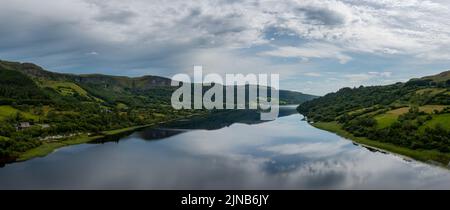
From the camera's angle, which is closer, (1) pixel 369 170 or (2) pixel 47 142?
(1) pixel 369 170

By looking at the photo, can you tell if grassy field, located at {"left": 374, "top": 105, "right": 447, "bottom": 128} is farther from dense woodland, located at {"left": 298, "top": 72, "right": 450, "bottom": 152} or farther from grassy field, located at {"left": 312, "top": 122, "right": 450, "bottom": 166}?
grassy field, located at {"left": 312, "top": 122, "right": 450, "bottom": 166}

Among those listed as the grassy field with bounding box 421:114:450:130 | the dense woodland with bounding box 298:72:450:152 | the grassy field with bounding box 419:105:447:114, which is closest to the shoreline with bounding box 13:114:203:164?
the dense woodland with bounding box 298:72:450:152

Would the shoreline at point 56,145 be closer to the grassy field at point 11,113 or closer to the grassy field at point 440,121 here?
the grassy field at point 11,113

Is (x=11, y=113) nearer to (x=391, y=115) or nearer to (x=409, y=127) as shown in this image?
(x=409, y=127)

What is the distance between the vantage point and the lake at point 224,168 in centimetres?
Result: 4853

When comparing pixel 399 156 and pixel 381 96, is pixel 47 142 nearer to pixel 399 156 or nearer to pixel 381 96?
pixel 399 156

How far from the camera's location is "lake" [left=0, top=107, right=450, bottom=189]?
48531 mm

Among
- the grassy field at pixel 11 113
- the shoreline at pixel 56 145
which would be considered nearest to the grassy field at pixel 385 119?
the shoreline at pixel 56 145

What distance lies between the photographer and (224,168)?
191ft

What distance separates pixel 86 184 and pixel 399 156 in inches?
2131

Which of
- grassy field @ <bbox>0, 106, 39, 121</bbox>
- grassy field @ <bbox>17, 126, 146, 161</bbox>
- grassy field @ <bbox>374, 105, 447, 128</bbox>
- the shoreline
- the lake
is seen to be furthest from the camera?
grassy field @ <bbox>0, 106, 39, 121</bbox>
